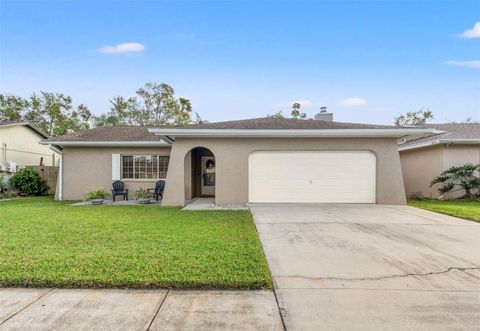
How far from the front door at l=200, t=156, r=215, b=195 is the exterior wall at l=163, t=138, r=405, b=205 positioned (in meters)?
3.54

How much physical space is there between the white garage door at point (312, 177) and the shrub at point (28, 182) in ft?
39.1

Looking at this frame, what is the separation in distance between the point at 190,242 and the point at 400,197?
8.98m

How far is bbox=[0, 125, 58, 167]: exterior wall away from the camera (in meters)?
16.6

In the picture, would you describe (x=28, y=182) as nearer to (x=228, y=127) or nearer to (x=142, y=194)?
(x=142, y=194)

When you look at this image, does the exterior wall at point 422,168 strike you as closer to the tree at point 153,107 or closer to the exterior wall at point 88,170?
the exterior wall at point 88,170

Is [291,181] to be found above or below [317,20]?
below

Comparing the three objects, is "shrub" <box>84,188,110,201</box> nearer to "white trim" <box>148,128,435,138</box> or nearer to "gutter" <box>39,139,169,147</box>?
"gutter" <box>39,139,169,147</box>

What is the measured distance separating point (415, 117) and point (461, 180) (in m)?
26.0

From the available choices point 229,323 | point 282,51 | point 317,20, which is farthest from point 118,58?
point 229,323

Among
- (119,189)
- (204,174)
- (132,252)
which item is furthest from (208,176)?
(132,252)

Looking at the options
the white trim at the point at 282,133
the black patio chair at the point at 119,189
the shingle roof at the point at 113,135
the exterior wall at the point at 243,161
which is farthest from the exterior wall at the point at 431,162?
the black patio chair at the point at 119,189

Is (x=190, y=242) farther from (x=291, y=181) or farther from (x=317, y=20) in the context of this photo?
(x=317, y=20)

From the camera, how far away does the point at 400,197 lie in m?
10.7

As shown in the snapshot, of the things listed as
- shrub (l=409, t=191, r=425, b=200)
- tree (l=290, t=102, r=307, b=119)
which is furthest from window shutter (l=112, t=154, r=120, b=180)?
tree (l=290, t=102, r=307, b=119)
